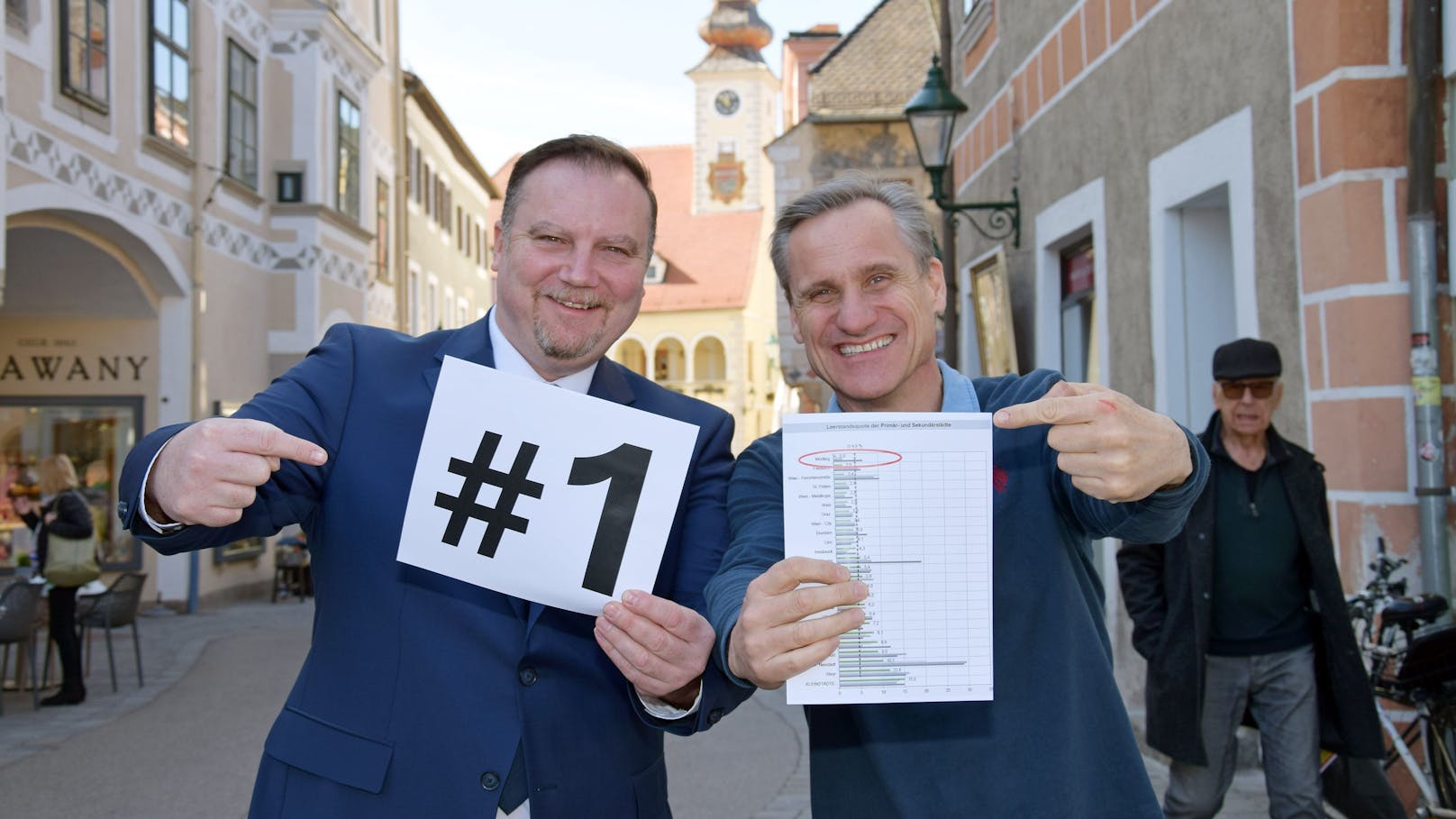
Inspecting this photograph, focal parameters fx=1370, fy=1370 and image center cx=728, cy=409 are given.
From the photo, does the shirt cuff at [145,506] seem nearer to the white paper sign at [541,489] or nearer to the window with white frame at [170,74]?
the white paper sign at [541,489]

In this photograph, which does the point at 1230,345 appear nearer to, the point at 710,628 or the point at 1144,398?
the point at 1144,398

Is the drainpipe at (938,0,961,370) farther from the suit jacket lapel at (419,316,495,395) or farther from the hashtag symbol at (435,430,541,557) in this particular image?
the hashtag symbol at (435,430,541,557)

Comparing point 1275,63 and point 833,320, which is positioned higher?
point 1275,63

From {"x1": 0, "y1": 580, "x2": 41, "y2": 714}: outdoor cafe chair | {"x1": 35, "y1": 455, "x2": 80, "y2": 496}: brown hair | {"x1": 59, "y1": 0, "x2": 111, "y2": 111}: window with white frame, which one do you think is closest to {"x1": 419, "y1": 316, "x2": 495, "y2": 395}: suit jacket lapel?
{"x1": 0, "y1": 580, "x2": 41, "y2": 714}: outdoor cafe chair

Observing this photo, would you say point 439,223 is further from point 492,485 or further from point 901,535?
point 901,535

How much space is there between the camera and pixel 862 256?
2531 mm

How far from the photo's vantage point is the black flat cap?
4891 millimetres

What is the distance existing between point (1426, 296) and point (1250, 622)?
Answer: 1273 mm

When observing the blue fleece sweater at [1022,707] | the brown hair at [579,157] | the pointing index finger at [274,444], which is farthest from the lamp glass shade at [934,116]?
the pointing index finger at [274,444]

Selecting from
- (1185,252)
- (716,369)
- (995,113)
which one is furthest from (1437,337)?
(716,369)

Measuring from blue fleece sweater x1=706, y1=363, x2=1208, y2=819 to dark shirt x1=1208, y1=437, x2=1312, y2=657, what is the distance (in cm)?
268

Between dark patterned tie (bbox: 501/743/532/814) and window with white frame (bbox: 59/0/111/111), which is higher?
window with white frame (bbox: 59/0/111/111)

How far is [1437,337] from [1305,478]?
0.65 metres

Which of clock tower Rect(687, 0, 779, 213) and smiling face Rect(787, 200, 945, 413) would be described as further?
clock tower Rect(687, 0, 779, 213)
